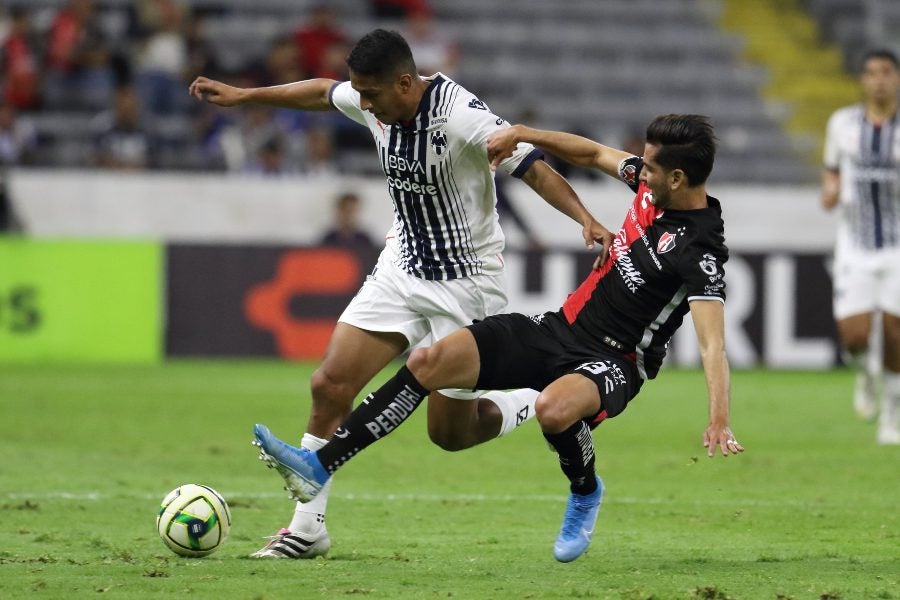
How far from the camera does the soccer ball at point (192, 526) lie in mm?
5777

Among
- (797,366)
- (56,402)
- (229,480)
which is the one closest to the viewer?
(229,480)

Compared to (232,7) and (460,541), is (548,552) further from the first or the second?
(232,7)

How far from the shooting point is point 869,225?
35.1ft

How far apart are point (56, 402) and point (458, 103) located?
6875mm

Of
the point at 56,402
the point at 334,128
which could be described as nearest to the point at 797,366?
the point at 334,128

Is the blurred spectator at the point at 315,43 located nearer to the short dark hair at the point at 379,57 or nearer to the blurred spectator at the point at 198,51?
the blurred spectator at the point at 198,51

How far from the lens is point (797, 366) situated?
53.8ft

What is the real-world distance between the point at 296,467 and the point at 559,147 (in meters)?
1.66

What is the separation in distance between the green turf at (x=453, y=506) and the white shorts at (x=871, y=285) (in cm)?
92

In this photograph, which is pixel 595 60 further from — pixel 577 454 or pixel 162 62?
pixel 577 454

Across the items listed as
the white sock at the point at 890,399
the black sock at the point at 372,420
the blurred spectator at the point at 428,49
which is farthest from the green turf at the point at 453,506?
the blurred spectator at the point at 428,49

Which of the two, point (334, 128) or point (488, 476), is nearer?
point (488, 476)

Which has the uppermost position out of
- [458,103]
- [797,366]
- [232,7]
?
[232,7]

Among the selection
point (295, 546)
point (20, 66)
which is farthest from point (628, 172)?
point (20, 66)
